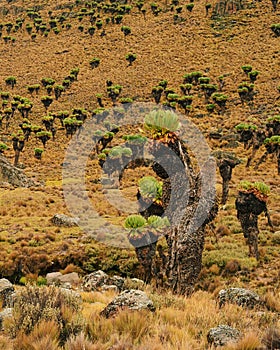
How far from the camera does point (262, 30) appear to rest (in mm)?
67688

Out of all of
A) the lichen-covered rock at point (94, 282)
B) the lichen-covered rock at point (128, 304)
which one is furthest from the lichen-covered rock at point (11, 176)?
the lichen-covered rock at point (128, 304)

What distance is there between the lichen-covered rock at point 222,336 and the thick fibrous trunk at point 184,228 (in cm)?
449

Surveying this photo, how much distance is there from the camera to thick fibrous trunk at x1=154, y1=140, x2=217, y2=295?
9.60 metres

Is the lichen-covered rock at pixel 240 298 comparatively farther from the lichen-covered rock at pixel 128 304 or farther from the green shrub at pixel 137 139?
the green shrub at pixel 137 139

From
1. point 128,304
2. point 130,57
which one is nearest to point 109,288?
point 128,304

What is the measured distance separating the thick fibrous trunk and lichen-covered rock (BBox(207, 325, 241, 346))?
4.49m

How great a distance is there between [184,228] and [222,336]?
4956 millimetres

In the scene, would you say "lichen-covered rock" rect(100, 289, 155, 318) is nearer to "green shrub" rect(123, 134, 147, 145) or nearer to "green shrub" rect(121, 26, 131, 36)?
"green shrub" rect(123, 134, 147, 145)

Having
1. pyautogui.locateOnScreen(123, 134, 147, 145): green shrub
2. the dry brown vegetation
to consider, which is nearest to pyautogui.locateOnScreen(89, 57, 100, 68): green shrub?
the dry brown vegetation

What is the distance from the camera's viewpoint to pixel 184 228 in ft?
31.8

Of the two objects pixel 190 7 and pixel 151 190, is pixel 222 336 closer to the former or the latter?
pixel 151 190

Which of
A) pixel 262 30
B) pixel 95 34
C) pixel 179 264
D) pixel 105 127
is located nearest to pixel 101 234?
pixel 179 264

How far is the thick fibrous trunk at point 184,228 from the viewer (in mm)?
9602

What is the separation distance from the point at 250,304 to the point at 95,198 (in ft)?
69.9
